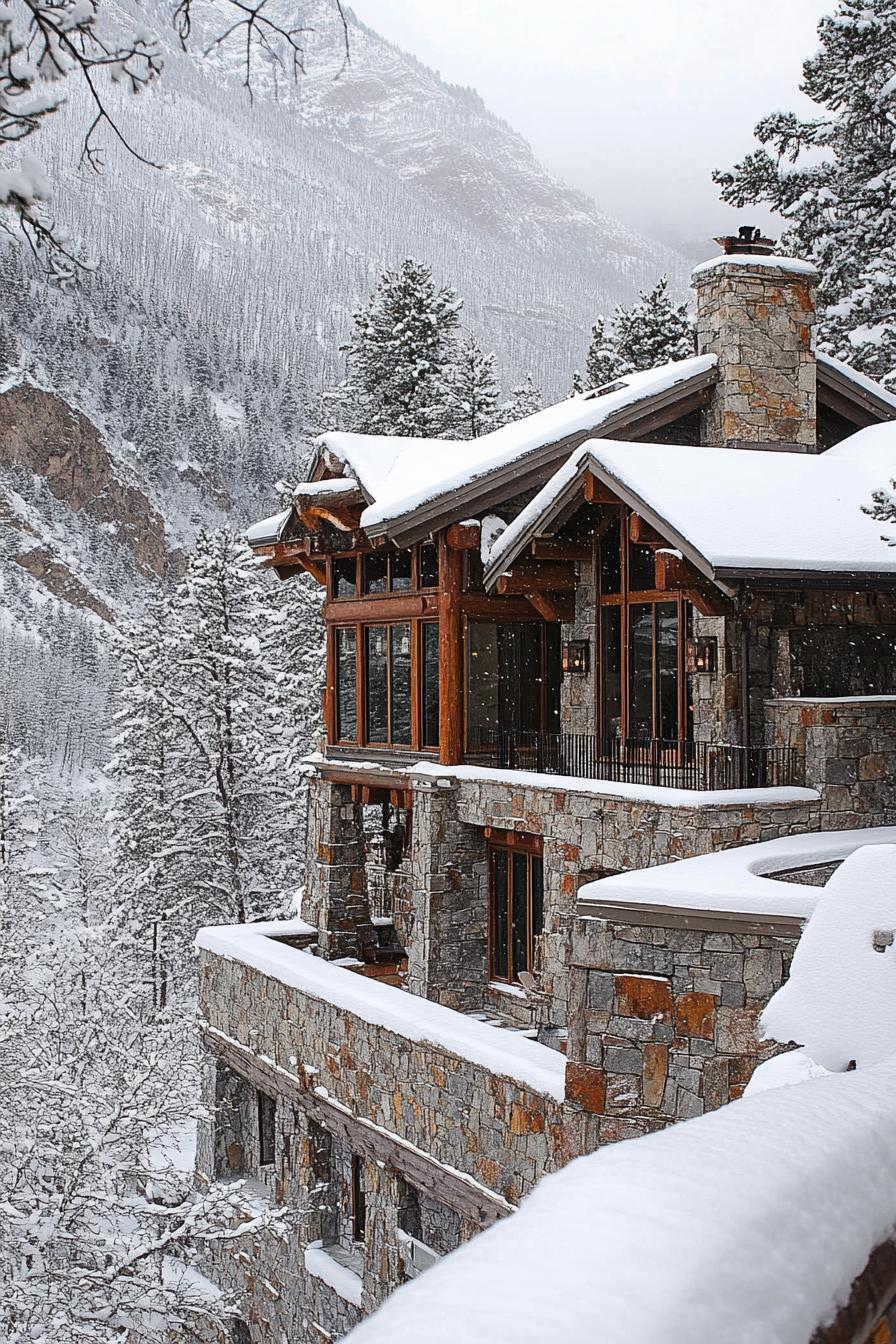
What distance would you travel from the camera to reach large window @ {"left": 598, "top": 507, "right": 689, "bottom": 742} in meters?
14.9

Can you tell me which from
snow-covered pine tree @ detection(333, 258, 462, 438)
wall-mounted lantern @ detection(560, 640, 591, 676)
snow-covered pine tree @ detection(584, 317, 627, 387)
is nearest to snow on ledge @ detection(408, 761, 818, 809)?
wall-mounted lantern @ detection(560, 640, 591, 676)

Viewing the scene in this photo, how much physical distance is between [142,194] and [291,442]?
283 ft

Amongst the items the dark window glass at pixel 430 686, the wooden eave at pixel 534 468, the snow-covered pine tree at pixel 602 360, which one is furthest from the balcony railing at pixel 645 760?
the snow-covered pine tree at pixel 602 360

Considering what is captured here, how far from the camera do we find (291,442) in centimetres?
12875

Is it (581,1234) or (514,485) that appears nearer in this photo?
(581,1234)

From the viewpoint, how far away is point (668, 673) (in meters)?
14.9

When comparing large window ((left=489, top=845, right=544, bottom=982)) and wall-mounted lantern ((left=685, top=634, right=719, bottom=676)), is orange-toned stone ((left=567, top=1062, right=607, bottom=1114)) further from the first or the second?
large window ((left=489, top=845, right=544, bottom=982))

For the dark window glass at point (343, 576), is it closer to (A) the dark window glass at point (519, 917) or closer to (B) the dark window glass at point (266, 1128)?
(A) the dark window glass at point (519, 917)

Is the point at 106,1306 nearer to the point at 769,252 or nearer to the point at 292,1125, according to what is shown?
the point at 292,1125

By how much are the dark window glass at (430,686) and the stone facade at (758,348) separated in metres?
4.48

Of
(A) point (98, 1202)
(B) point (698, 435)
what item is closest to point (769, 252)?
(B) point (698, 435)

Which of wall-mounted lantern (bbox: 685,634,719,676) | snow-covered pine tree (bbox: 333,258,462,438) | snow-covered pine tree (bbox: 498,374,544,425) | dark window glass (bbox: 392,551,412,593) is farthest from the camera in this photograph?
snow-covered pine tree (bbox: 498,374,544,425)

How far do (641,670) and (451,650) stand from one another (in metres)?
2.95

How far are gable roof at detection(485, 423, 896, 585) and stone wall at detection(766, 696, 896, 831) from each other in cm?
145
